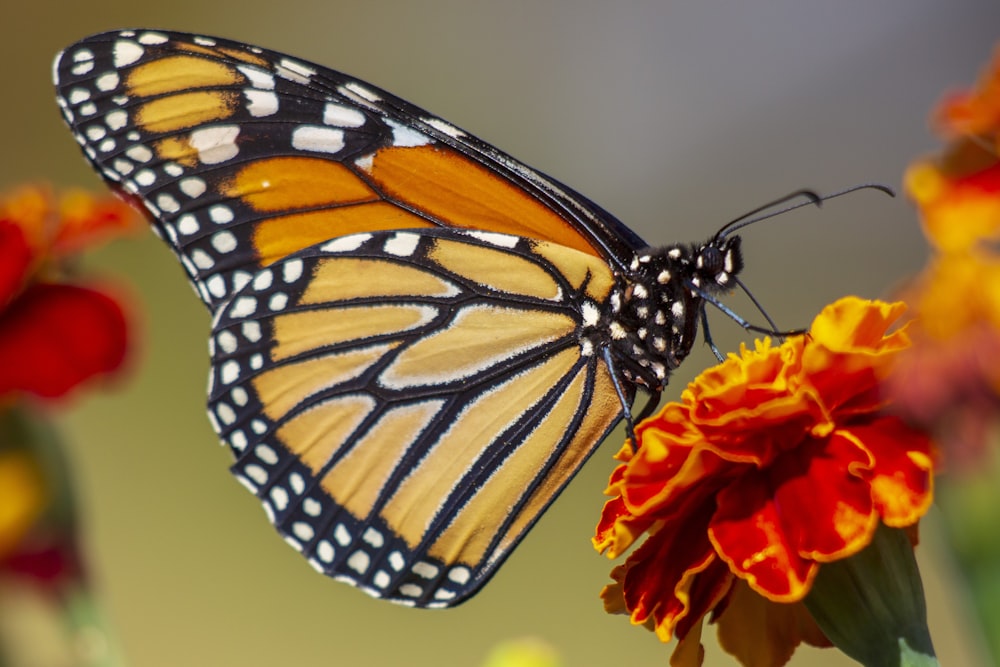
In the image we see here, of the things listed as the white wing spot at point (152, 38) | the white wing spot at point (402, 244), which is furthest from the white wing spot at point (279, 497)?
the white wing spot at point (152, 38)

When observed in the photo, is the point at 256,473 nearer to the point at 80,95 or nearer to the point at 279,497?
the point at 279,497

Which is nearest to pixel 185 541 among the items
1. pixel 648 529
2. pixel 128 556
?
pixel 128 556

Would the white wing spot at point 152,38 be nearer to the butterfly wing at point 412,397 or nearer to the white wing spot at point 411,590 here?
the butterfly wing at point 412,397

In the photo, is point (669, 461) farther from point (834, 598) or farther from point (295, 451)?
point (295, 451)

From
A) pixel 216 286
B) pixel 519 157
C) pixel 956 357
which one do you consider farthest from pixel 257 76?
pixel 519 157

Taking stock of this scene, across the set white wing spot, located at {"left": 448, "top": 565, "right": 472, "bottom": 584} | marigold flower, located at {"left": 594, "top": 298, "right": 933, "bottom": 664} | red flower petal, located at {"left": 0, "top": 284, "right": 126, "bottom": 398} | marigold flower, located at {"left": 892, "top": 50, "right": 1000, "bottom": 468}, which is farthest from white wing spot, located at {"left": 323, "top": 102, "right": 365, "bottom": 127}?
marigold flower, located at {"left": 892, "top": 50, "right": 1000, "bottom": 468}

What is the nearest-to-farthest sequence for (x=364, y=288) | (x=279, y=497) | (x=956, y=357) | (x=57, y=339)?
1. (x=956, y=357)
2. (x=57, y=339)
3. (x=279, y=497)
4. (x=364, y=288)
